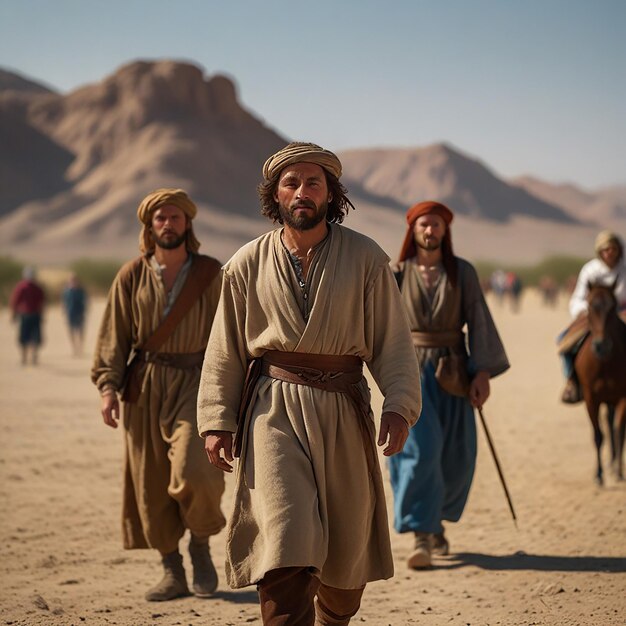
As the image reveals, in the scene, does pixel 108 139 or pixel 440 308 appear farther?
pixel 108 139

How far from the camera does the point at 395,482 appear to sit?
274 inches

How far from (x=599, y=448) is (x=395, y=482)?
316 centimetres

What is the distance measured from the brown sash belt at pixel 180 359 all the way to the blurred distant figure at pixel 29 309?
595 inches

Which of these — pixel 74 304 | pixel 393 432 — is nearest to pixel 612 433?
pixel 393 432

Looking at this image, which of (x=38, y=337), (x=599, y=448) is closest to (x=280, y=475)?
(x=599, y=448)

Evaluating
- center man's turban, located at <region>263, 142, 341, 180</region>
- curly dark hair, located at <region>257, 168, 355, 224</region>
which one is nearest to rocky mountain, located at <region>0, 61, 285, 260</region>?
curly dark hair, located at <region>257, 168, 355, 224</region>

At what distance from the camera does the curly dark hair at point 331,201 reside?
182 inches

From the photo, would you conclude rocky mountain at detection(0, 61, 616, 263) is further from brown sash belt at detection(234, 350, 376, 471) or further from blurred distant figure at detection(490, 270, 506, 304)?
brown sash belt at detection(234, 350, 376, 471)

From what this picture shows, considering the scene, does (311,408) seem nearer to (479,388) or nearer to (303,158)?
(303,158)

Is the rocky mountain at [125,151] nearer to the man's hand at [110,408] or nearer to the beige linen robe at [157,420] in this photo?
the beige linen robe at [157,420]

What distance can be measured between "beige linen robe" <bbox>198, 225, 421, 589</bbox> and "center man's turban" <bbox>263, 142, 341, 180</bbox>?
27 centimetres

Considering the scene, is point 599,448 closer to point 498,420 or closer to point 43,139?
point 498,420

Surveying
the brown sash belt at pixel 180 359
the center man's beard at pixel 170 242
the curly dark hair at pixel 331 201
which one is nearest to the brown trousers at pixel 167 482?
the brown sash belt at pixel 180 359

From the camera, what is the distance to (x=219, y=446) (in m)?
4.41
